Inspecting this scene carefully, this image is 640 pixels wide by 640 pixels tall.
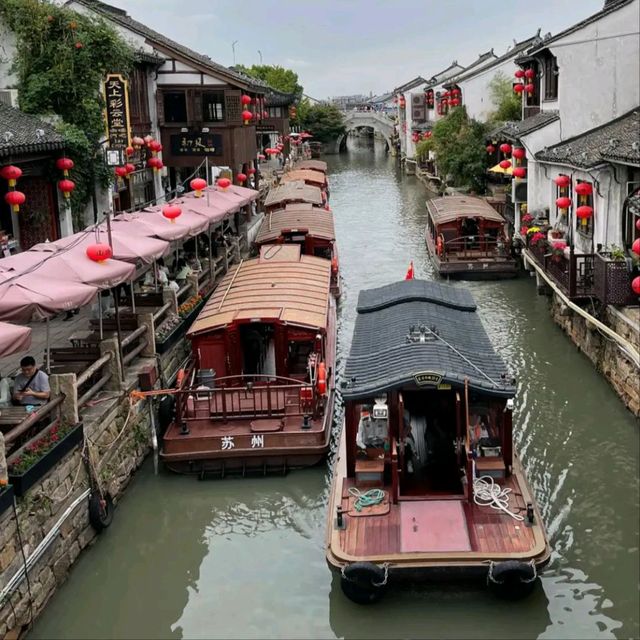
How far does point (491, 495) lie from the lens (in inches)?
410

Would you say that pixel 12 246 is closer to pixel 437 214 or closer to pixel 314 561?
pixel 314 561

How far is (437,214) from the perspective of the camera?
1197 inches

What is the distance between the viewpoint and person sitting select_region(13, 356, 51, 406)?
1134 centimetres

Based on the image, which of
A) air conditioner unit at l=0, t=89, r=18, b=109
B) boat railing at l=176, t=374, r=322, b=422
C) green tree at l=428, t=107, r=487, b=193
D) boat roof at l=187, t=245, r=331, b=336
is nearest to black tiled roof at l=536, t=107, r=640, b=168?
boat roof at l=187, t=245, r=331, b=336

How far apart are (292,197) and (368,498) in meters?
22.8

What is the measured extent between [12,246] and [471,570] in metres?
14.1

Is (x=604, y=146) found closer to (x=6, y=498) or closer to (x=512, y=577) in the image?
(x=512, y=577)

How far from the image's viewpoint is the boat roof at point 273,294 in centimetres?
1482

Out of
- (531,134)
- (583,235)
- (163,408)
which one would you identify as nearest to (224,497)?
(163,408)

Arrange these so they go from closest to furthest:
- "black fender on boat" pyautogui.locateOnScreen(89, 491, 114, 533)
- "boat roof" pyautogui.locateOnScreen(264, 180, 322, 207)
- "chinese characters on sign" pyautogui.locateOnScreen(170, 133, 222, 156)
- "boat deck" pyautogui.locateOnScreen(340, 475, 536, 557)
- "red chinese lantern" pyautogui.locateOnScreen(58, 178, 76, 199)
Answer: "boat deck" pyautogui.locateOnScreen(340, 475, 536, 557), "black fender on boat" pyautogui.locateOnScreen(89, 491, 114, 533), "red chinese lantern" pyautogui.locateOnScreen(58, 178, 76, 199), "chinese characters on sign" pyautogui.locateOnScreen(170, 133, 222, 156), "boat roof" pyautogui.locateOnScreen(264, 180, 322, 207)

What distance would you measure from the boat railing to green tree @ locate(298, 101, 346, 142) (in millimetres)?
83361

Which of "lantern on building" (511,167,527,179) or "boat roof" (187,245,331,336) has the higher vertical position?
"lantern on building" (511,167,527,179)

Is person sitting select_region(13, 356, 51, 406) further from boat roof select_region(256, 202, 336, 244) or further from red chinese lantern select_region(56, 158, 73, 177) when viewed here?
boat roof select_region(256, 202, 336, 244)

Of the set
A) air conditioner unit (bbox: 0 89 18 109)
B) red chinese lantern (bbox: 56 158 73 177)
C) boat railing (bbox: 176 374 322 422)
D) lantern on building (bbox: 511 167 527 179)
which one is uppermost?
air conditioner unit (bbox: 0 89 18 109)
